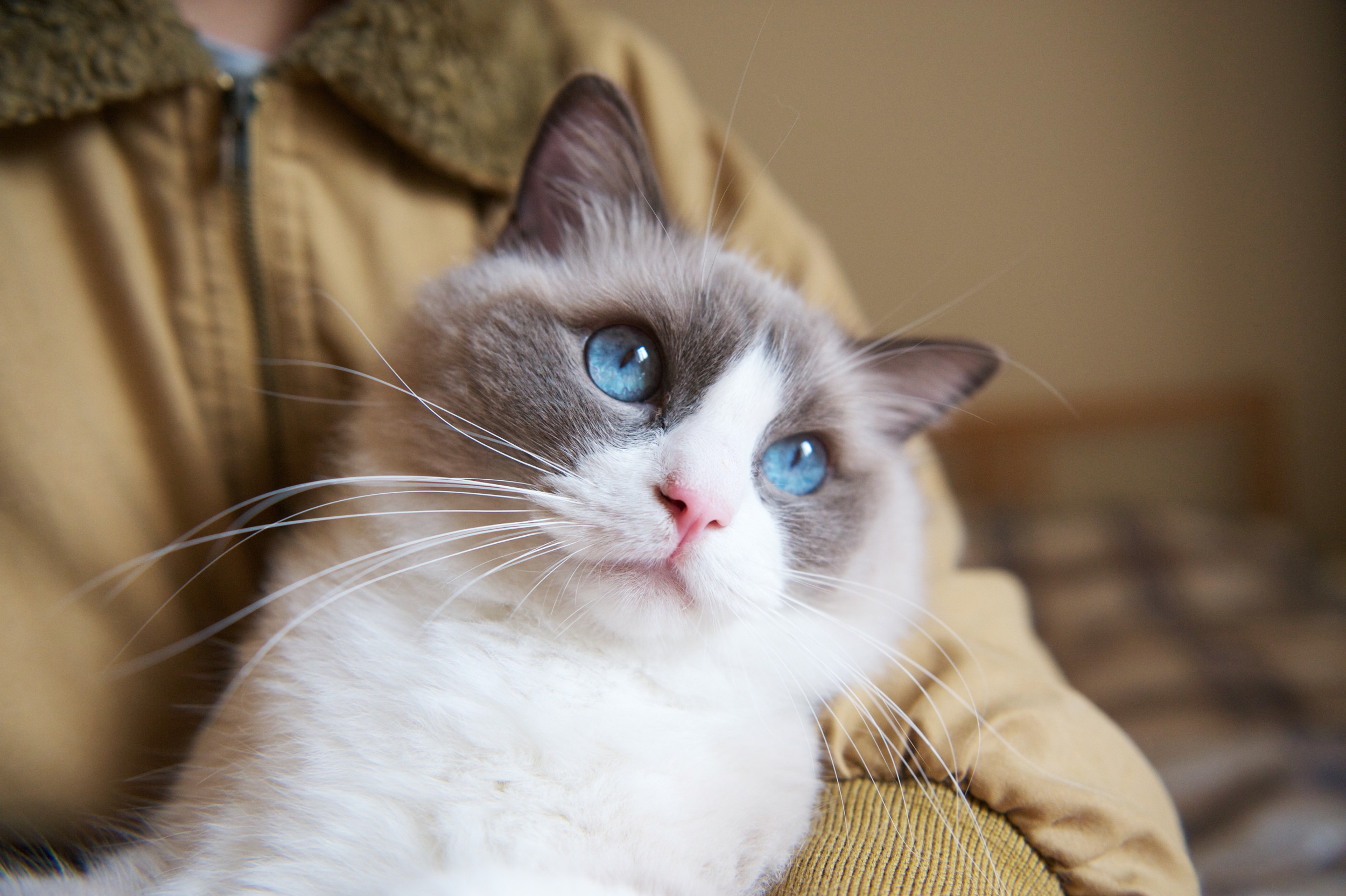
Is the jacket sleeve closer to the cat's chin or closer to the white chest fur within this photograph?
the white chest fur

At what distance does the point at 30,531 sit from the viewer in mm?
911

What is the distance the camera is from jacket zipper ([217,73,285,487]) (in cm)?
104

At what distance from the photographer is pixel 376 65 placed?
1.07 metres

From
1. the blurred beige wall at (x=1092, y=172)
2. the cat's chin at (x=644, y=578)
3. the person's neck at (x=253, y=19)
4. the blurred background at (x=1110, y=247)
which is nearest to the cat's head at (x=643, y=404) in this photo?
the cat's chin at (x=644, y=578)

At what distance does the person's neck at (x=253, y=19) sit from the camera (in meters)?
1.15

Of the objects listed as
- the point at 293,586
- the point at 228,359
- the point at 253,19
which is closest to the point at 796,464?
the point at 293,586

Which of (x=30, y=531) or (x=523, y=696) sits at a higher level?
(x=523, y=696)

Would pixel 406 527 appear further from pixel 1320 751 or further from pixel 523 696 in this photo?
pixel 1320 751

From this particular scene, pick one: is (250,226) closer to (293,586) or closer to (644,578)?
(293,586)

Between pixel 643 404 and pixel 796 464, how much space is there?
0.78 feet

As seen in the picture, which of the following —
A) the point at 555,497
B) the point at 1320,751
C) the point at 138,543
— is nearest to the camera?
the point at 555,497

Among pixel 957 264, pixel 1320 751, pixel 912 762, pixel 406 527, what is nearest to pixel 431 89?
pixel 406 527

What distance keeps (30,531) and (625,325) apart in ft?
2.65

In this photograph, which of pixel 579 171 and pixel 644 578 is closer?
pixel 644 578
